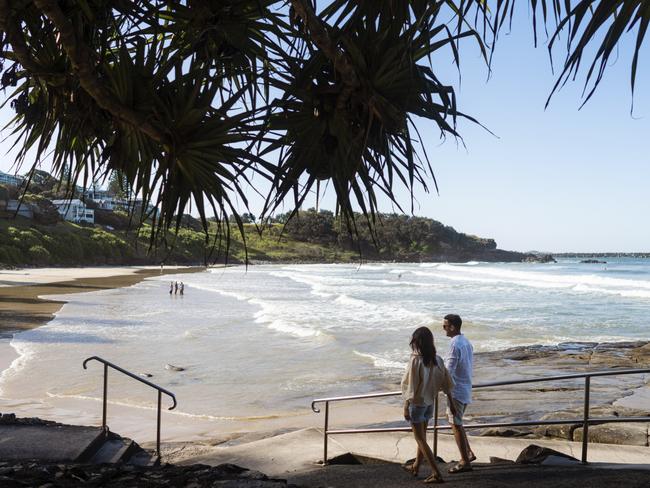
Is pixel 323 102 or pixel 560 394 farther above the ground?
pixel 323 102

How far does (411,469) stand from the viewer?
4.85m

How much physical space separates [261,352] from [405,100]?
14397 mm

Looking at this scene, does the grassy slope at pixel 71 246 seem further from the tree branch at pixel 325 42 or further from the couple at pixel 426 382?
the tree branch at pixel 325 42

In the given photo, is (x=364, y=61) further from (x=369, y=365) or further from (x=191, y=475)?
(x=369, y=365)

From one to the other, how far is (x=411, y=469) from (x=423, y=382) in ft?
2.93

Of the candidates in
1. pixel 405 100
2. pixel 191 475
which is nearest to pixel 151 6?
pixel 405 100

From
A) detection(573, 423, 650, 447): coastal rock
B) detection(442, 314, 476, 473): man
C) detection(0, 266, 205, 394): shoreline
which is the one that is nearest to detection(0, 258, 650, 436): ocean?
detection(0, 266, 205, 394): shoreline

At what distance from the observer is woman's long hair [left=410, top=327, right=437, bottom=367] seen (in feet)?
14.2

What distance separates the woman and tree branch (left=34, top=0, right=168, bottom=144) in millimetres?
2193

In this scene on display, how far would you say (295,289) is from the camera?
42438 mm

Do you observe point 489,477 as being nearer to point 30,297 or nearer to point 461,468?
point 461,468

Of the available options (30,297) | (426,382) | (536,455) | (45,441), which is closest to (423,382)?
(426,382)

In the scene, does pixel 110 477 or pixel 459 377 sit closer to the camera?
pixel 110 477

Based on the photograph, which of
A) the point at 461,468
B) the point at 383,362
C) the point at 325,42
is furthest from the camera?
the point at 383,362
